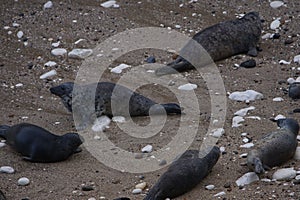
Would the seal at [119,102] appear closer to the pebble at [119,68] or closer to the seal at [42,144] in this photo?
the seal at [42,144]

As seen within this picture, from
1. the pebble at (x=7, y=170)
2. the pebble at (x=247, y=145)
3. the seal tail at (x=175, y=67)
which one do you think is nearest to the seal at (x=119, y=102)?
the seal tail at (x=175, y=67)

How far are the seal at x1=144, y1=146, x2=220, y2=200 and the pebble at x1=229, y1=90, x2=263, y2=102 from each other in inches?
48.5

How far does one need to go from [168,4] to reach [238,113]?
2.70 metres

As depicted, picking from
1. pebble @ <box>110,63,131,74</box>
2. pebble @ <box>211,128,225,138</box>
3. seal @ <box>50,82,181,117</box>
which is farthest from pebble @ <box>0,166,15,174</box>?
pebble @ <box>110,63,131,74</box>

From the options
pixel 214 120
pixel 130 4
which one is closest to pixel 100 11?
pixel 130 4

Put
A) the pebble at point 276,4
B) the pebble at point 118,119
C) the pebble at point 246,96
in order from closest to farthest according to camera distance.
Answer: the pebble at point 118,119
the pebble at point 246,96
the pebble at point 276,4

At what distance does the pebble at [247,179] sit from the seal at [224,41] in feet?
7.28

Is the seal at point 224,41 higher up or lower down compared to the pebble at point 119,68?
higher up

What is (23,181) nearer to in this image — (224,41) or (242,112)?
(242,112)

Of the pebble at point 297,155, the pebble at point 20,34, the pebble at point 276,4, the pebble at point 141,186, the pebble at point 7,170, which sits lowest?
the pebble at point 20,34

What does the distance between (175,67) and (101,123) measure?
46.3 inches

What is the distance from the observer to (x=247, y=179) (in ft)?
14.5

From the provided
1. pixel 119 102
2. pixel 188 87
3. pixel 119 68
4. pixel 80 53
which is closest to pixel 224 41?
pixel 188 87

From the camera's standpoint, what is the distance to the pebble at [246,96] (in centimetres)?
581
